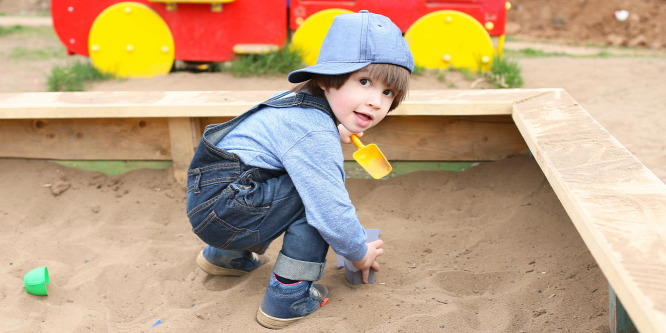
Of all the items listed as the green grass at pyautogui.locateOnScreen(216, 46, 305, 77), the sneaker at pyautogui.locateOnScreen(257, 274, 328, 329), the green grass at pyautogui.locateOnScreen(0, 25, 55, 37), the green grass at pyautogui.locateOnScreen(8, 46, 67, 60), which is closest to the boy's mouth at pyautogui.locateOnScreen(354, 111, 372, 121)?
the sneaker at pyautogui.locateOnScreen(257, 274, 328, 329)

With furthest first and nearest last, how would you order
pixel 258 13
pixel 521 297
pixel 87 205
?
1. pixel 258 13
2. pixel 87 205
3. pixel 521 297

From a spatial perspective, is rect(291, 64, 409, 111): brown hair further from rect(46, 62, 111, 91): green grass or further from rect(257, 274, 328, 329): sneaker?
rect(46, 62, 111, 91): green grass

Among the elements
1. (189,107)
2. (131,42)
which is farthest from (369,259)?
(131,42)

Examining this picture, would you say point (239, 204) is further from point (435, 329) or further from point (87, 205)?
point (87, 205)

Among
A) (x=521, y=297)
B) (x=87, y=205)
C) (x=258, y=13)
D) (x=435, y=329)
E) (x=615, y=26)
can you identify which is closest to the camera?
(x=435, y=329)

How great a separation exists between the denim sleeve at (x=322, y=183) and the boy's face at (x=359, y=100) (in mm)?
92

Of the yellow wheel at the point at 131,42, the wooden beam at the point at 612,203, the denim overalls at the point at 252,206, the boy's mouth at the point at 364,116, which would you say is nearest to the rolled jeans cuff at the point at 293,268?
the denim overalls at the point at 252,206

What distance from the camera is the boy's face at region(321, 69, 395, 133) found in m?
1.64

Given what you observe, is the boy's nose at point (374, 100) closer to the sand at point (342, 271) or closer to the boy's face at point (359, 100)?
the boy's face at point (359, 100)

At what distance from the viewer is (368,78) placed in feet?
5.36

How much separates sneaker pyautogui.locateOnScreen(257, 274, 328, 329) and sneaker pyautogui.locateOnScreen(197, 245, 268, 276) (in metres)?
0.30

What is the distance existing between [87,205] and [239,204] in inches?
43.5

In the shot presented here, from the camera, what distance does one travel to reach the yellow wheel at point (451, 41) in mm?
4020

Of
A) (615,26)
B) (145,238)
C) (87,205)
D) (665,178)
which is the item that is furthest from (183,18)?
(615,26)
